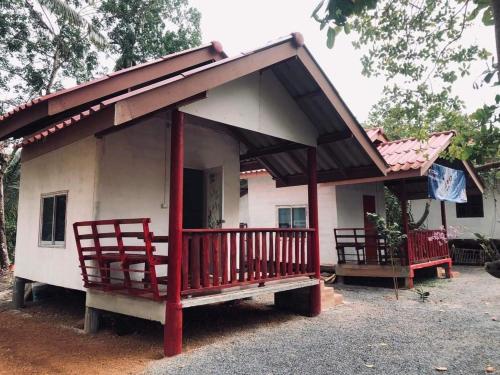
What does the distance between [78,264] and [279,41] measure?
479 centimetres

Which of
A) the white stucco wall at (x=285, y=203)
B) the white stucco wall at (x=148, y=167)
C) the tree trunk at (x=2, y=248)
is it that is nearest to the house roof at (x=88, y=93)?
the white stucco wall at (x=148, y=167)

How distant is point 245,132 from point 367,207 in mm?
6617

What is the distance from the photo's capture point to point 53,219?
23.5 feet

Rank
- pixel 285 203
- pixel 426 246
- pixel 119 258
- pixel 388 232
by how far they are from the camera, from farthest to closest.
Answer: pixel 285 203 → pixel 426 246 → pixel 388 232 → pixel 119 258

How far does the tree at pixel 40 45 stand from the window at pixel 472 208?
17055 millimetres

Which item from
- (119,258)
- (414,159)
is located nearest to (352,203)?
(414,159)

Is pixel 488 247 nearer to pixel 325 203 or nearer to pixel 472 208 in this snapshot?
pixel 325 203

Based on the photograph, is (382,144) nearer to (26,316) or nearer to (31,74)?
(26,316)

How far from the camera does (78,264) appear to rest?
6414 millimetres

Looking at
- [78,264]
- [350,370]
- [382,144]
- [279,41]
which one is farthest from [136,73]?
[382,144]

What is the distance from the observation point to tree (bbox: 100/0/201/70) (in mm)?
17828

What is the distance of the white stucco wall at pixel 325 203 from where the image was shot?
1213 cm

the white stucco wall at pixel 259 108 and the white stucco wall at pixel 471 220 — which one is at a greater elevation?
the white stucco wall at pixel 259 108

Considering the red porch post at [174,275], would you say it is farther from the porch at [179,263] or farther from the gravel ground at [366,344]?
the gravel ground at [366,344]
